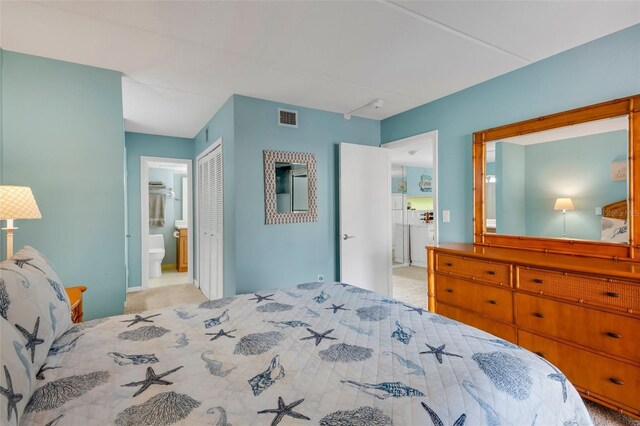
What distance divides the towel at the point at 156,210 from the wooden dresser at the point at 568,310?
6243 mm

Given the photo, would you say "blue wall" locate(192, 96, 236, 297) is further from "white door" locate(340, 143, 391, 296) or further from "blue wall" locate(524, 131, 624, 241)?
"blue wall" locate(524, 131, 624, 241)

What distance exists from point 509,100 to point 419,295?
9.29 feet

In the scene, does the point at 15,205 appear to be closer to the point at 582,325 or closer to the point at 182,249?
the point at 582,325

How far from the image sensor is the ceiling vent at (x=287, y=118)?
343 centimetres

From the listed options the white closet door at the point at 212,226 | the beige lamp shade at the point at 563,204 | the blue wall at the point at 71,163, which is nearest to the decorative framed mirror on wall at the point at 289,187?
the white closet door at the point at 212,226

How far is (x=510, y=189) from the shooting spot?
9.02 feet

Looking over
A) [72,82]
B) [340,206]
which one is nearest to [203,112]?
[72,82]

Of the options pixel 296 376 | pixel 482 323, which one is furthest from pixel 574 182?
pixel 296 376

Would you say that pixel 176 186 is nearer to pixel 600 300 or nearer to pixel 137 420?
pixel 137 420

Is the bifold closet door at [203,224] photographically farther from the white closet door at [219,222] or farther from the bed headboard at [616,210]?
the bed headboard at [616,210]

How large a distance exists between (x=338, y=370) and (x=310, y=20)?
2.02 m

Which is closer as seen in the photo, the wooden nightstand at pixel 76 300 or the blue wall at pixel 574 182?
the wooden nightstand at pixel 76 300

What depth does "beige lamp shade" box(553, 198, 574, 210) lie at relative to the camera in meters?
2.34

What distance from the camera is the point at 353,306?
1.79m
